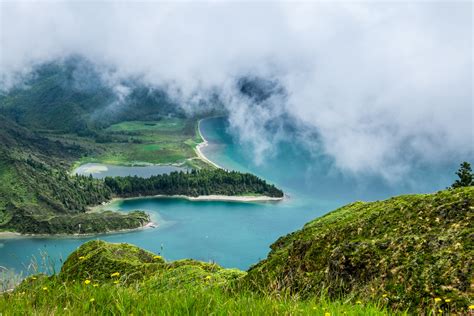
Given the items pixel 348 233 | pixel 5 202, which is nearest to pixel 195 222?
pixel 5 202

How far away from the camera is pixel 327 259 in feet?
31.6

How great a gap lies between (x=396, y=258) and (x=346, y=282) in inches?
38.0

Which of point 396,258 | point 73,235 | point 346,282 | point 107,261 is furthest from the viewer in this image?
point 73,235

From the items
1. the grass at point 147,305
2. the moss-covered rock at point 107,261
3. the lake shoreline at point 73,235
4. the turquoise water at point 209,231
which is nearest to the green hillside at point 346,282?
the grass at point 147,305

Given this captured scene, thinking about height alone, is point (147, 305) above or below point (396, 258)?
below

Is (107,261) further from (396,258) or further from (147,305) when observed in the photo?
(147,305)

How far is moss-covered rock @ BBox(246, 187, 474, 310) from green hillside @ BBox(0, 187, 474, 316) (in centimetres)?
2

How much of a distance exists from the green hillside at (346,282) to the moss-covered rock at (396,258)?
0.7 inches

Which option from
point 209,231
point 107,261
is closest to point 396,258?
point 107,261

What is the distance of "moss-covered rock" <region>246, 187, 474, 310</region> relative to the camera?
7414 millimetres

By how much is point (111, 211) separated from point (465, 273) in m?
183

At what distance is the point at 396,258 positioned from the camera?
8531 millimetres

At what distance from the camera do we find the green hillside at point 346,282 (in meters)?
5.70

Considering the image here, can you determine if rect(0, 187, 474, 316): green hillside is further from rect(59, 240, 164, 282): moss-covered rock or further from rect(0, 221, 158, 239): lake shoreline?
rect(0, 221, 158, 239): lake shoreline
